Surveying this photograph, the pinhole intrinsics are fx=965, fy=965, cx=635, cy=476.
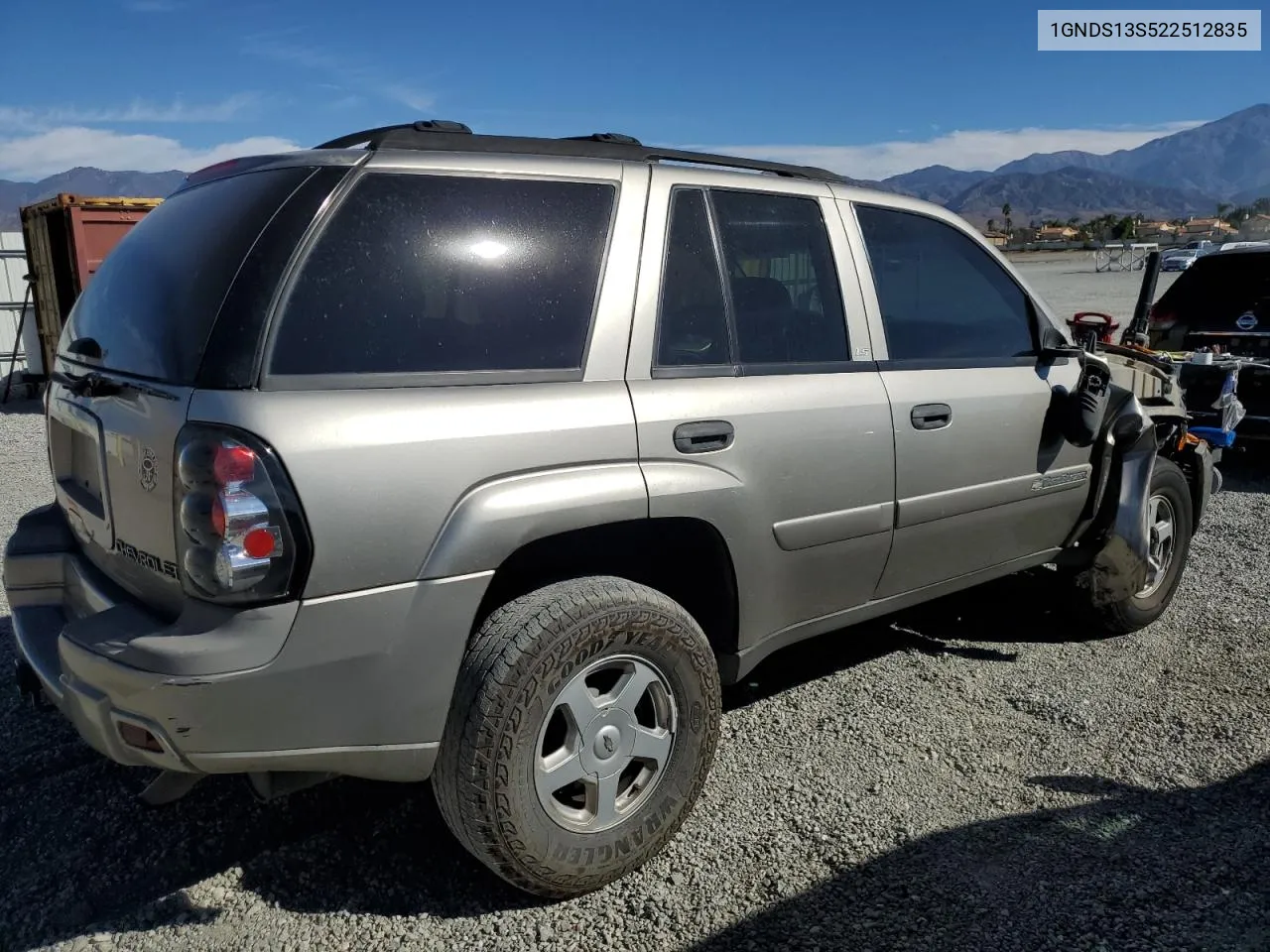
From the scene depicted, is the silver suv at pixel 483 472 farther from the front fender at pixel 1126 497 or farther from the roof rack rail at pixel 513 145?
the front fender at pixel 1126 497

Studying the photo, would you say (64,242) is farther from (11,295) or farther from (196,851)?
(196,851)

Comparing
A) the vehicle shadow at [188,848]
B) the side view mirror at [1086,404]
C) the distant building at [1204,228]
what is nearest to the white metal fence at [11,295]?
the vehicle shadow at [188,848]

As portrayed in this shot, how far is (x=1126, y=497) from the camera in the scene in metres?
4.01

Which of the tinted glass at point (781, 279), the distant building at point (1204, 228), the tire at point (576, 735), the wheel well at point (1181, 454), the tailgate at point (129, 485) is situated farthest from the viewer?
the distant building at point (1204, 228)

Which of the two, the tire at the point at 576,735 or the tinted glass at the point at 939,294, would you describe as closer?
the tire at the point at 576,735

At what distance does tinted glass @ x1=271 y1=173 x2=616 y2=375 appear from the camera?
7.02ft

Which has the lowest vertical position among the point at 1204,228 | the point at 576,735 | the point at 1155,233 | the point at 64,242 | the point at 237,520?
the point at 576,735

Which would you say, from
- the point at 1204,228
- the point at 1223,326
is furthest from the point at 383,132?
the point at 1204,228

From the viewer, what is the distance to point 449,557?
7.08ft

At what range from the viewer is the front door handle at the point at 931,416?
317cm

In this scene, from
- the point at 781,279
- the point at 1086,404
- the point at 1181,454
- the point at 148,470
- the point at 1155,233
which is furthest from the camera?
the point at 1155,233

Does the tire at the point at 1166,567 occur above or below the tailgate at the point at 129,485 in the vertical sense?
below

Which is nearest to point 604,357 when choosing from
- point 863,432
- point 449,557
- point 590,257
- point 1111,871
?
point 590,257

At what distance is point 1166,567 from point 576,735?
329 cm
